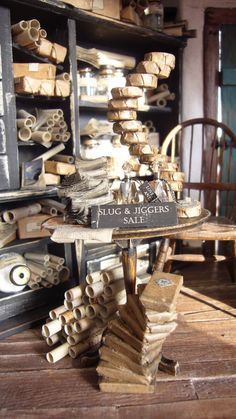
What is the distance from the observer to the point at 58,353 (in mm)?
2014

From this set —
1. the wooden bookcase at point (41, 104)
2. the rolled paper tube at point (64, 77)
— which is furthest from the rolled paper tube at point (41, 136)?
the rolled paper tube at point (64, 77)

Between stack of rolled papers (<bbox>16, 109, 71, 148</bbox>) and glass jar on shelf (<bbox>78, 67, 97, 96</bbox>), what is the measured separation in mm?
349

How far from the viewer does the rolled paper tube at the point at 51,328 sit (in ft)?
6.78

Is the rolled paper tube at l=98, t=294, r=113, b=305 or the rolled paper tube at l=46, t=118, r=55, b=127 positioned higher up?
the rolled paper tube at l=46, t=118, r=55, b=127

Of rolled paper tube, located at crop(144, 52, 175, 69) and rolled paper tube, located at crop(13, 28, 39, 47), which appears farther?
rolled paper tube, located at crop(13, 28, 39, 47)

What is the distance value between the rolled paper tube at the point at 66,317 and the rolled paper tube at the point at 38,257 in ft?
1.58

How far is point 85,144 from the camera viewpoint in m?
2.91

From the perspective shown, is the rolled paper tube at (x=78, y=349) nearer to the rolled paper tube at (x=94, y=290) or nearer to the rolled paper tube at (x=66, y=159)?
the rolled paper tube at (x=94, y=290)

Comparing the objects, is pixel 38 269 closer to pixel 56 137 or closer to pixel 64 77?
pixel 56 137

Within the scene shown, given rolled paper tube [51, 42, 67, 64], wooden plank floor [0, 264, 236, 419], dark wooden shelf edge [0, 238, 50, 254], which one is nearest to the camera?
wooden plank floor [0, 264, 236, 419]

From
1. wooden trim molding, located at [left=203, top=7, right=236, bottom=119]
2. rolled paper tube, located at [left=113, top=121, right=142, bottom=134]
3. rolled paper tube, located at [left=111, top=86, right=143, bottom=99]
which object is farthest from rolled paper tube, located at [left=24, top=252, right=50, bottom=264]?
wooden trim molding, located at [left=203, top=7, right=236, bottom=119]

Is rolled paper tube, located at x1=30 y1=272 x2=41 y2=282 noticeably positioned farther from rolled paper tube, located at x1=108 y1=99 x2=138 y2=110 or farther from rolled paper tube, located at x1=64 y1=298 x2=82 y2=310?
rolled paper tube, located at x1=108 y1=99 x2=138 y2=110

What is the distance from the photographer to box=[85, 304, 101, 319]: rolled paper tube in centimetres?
212

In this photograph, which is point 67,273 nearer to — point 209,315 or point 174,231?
point 209,315
